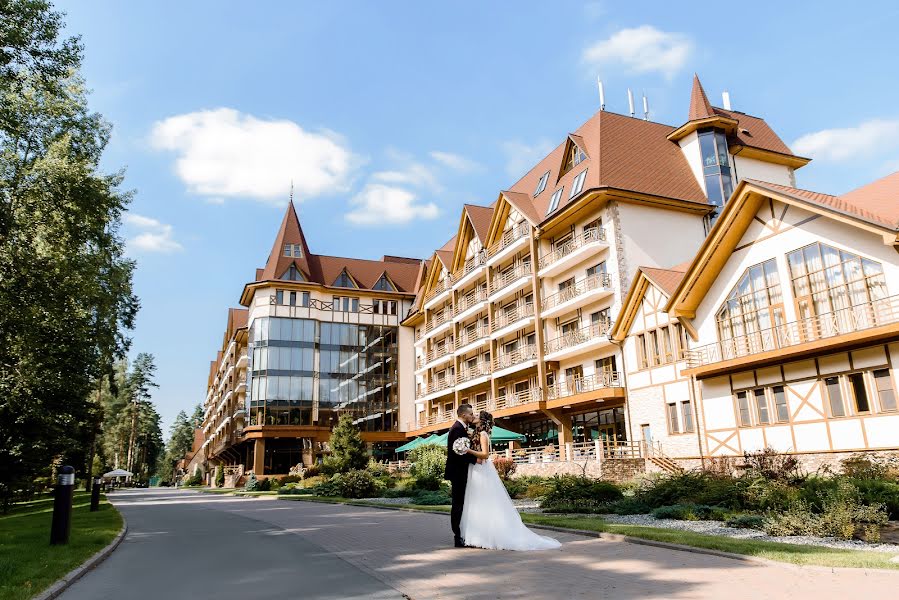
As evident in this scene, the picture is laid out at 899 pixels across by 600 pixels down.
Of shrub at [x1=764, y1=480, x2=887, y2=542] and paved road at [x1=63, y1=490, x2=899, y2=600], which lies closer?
paved road at [x1=63, y1=490, x2=899, y2=600]

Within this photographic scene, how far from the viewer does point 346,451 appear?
38156 millimetres

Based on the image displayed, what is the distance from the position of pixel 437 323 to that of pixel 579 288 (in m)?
20.5

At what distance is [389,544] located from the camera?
1038cm

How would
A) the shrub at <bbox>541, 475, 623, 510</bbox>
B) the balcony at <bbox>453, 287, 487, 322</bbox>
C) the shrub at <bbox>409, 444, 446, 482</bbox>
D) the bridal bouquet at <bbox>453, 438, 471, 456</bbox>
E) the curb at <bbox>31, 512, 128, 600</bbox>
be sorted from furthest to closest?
the balcony at <bbox>453, 287, 487, 322</bbox> < the shrub at <bbox>409, 444, 446, 482</bbox> < the shrub at <bbox>541, 475, 623, 510</bbox> < the bridal bouquet at <bbox>453, 438, 471, 456</bbox> < the curb at <bbox>31, 512, 128, 600</bbox>

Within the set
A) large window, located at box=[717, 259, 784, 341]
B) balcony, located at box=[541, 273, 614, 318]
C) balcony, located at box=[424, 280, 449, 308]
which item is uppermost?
balcony, located at box=[424, 280, 449, 308]

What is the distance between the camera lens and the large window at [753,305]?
22.7 metres

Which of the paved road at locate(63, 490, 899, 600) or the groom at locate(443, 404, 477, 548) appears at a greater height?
the groom at locate(443, 404, 477, 548)

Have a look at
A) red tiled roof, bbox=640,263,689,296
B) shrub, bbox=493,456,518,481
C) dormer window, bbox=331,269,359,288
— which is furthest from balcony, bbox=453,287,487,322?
shrub, bbox=493,456,518,481

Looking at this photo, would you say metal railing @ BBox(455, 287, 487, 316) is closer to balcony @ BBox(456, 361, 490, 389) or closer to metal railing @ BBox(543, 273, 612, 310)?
balcony @ BBox(456, 361, 490, 389)

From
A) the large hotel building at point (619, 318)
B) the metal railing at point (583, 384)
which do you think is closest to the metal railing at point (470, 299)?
the large hotel building at point (619, 318)

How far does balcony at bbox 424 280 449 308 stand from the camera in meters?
50.8

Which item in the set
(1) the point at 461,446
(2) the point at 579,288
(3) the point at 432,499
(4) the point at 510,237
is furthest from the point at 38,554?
(4) the point at 510,237

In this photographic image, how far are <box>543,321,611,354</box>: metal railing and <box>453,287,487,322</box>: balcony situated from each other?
8109 millimetres

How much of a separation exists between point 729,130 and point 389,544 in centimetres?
3372
